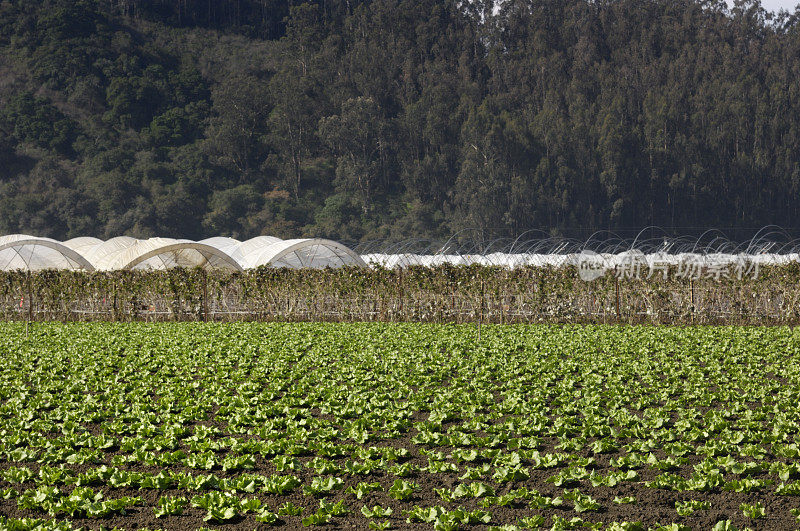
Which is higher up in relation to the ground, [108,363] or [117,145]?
[117,145]

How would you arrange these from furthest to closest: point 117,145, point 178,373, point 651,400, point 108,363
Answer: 1. point 117,145
2. point 108,363
3. point 178,373
4. point 651,400

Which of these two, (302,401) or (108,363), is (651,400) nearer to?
(302,401)

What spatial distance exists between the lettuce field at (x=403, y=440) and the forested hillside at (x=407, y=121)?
177 feet

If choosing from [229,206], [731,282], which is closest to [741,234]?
[229,206]

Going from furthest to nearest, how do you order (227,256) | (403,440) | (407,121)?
1. (407,121)
2. (227,256)
3. (403,440)

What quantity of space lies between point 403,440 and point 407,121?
72355 millimetres

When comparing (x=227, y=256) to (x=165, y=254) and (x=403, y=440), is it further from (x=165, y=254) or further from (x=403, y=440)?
(x=403, y=440)

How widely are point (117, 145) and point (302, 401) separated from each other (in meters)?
75.3

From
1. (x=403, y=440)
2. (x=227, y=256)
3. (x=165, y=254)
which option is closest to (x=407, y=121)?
(x=165, y=254)

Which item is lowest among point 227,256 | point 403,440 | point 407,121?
point 403,440

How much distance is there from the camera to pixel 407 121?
7956 centimetres

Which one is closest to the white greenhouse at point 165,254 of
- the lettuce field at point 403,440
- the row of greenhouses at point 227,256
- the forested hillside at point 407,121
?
the row of greenhouses at point 227,256

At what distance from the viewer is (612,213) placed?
6925 centimetres

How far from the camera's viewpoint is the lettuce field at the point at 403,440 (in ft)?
21.5
